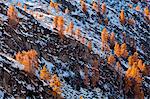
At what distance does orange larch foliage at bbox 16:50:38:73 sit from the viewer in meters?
77.1

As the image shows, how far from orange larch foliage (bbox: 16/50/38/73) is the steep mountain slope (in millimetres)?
4132

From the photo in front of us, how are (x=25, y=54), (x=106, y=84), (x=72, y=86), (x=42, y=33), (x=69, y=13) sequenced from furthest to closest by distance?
(x=69, y=13) < (x=42, y=33) < (x=106, y=84) < (x=72, y=86) < (x=25, y=54)

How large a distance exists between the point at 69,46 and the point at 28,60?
87.5 ft

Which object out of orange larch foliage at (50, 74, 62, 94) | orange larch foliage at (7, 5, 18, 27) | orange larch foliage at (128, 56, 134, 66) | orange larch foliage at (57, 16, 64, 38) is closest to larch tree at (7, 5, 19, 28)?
orange larch foliage at (7, 5, 18, 27)

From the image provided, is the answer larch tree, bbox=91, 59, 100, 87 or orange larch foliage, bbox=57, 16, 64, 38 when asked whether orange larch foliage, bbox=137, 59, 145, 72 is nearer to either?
larch tree, bbox=91, 59, 100, 87

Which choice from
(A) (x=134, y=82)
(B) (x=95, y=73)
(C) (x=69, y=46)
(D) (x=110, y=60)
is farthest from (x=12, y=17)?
(A) (x=134, y=82)

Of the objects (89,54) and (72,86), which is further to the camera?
(89,54)

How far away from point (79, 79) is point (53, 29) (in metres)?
23.5

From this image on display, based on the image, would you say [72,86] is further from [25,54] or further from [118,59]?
[118,59]

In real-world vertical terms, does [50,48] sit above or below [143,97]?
above

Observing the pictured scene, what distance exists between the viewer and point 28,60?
78.7 meters

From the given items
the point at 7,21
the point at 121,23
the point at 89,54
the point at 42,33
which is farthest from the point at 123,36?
the point at 7,21

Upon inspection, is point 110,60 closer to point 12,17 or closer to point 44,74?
point 12,17

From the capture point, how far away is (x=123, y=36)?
137 m
